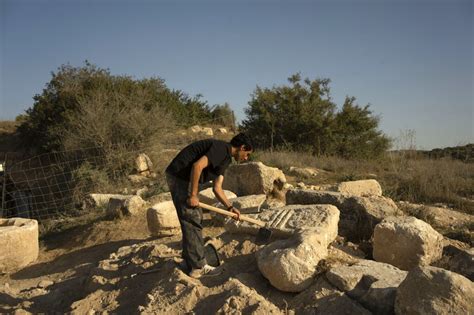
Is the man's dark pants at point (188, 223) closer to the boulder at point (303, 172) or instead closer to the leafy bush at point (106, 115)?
the boulder at point (303, 172)

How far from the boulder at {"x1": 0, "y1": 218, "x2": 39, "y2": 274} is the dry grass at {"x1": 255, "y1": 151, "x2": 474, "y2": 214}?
5813 mm

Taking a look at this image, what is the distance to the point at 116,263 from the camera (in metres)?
5.04

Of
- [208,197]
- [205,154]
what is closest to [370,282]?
[205,154]

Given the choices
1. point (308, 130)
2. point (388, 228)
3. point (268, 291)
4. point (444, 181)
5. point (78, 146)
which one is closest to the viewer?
point (268, 291)

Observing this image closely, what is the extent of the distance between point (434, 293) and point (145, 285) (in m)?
2.74

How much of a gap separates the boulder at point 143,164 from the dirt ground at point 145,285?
5443 millimetres

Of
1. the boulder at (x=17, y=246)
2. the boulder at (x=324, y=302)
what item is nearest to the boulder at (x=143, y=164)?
the boulder at (x=17, y=246)

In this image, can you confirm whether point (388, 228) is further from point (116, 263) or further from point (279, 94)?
point (279, 94)

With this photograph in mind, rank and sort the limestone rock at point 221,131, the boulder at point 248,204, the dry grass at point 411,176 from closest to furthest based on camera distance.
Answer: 1. the boulder at point 248,204
2. the dry grass at point 411,176
3. the limestone rock at point 221,131

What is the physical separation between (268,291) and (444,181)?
6.27 metres

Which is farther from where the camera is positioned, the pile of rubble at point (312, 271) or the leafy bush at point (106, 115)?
the leafy bush at point (106, 115)

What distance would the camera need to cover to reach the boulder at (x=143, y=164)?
11.9m

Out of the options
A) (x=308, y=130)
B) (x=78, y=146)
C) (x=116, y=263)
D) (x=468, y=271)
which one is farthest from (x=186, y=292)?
(x=308, y=130)

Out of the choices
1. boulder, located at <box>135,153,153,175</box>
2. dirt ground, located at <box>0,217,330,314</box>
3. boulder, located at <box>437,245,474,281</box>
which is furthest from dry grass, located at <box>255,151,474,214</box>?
dirt ground, located at <box>0,217,330,314</box>
